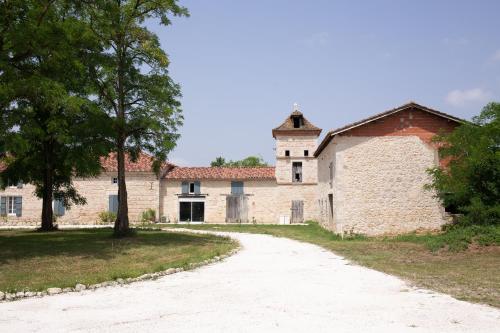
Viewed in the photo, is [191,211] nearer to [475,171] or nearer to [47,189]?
Answer: [47,189]

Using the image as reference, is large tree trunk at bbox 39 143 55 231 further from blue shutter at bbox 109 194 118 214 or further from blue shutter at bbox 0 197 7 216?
blue shutter at bbox 0 197 7 216

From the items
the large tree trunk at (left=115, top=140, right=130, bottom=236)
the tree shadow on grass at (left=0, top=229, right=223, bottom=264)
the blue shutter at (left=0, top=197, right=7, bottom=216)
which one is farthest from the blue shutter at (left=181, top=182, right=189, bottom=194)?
the tree shadow on grass at (left=0, top=229, right=223, bottom=264)

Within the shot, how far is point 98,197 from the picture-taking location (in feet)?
123

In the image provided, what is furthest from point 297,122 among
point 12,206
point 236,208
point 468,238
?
point 468,238

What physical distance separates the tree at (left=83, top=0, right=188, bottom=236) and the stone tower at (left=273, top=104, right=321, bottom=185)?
64.6 feet

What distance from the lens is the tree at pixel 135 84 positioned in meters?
18.7

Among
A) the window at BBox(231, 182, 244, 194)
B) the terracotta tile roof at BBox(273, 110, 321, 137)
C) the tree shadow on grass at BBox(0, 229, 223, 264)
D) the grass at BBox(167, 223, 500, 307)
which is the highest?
the terracotta tile roof at BBox(273, 110, 321, 137)

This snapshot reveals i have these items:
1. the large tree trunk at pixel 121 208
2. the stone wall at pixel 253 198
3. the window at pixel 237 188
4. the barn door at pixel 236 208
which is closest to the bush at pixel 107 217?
the stone wall at pixel 253 198

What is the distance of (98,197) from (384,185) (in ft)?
Answer: 83.1

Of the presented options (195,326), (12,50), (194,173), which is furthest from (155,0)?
(194,173)

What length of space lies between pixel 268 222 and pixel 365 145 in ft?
59.6

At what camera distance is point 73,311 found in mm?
7137

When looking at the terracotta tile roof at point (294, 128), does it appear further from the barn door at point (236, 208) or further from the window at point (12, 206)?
the window at point (12, 206)

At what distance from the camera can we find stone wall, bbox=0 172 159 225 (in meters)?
37.1
